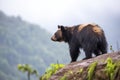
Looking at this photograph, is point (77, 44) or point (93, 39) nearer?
point (93, 39)

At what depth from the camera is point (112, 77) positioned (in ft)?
40.8

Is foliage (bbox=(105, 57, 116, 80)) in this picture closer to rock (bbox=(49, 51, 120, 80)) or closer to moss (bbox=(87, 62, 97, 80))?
rock (bbox=(49, 51, 120, 80))

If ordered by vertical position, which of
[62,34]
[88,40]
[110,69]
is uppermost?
[62,34]

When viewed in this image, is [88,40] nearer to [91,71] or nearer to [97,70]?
[97,70]

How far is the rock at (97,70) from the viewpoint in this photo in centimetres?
1268

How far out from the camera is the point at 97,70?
13.3m

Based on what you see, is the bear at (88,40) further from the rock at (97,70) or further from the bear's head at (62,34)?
the rock at (97,70)

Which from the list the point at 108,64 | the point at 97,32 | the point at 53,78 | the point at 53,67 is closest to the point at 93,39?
the point at 97,32

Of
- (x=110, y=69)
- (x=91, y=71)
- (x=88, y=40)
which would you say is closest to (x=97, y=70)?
→ (x=91, y=71)

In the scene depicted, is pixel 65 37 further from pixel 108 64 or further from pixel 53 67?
pixel 108 64

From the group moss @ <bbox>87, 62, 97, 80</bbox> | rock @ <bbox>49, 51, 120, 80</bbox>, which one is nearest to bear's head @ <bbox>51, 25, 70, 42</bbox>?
rock @ <bbox>49, 51, 120, 80</bbox>

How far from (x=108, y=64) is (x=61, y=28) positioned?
9.71 m

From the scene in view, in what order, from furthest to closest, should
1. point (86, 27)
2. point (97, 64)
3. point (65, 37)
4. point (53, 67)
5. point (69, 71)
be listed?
point (65, 37)
point (86, 27)
point (53, 67)
point (69, 71)
point (97, 64)

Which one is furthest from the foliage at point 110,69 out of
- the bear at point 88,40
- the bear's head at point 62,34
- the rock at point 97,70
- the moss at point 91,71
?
the bear's head at point 62,34
